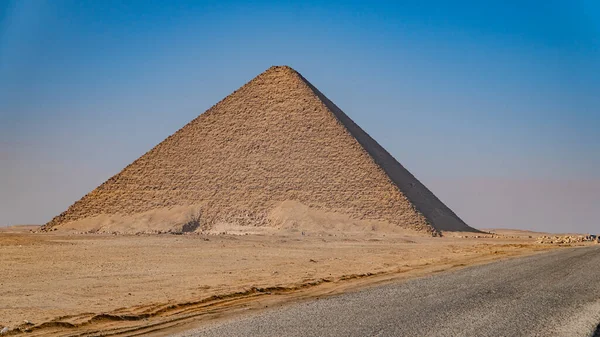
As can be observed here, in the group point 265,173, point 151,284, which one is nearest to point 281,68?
point 265,173

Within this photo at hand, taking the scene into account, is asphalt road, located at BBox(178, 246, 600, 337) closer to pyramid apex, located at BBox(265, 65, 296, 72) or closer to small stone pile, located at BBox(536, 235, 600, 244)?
small stone pile, located at BBox(536, 235, 600, 244)

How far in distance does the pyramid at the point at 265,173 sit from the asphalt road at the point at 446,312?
4163cm

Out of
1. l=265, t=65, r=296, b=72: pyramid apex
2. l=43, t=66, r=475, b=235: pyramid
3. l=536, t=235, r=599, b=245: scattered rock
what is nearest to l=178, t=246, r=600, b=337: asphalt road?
l=536, t=235, r=599, b=245: scattered rock

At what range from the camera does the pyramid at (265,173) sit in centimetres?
5941

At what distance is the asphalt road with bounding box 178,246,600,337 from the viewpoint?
9117mm

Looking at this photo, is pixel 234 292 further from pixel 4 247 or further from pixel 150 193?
pixel 150 193

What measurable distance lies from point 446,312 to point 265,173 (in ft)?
174

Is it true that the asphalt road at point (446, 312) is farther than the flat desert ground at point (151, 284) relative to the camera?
No

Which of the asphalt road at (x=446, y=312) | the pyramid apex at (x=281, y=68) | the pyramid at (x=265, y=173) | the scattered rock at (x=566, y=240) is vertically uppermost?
the pyramid apex at (x=281, y=68)

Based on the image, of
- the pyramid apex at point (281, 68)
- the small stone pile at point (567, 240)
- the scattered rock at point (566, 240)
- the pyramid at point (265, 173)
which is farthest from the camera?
the pyramid apex at point (281, 68)

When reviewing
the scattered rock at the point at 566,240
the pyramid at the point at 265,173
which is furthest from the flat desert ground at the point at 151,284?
the pyramid at the point at 265,173

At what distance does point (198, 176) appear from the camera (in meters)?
65.5

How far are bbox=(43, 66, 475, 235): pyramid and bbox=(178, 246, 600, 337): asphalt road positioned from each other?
4163cm

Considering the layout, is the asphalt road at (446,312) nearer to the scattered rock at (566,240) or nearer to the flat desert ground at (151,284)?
the flat desert ground at (151,284)
